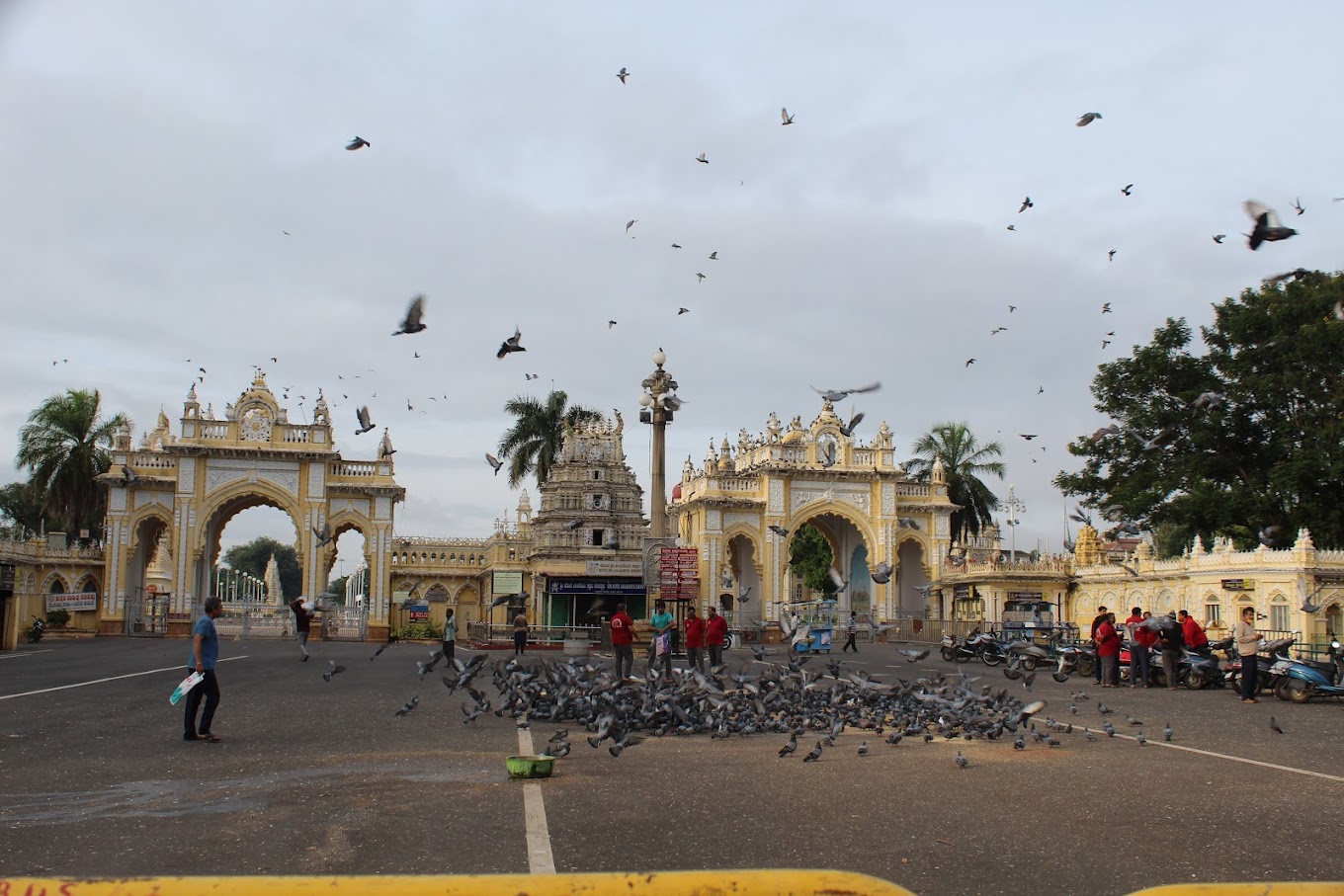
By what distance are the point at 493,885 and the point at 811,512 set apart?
54.0 m

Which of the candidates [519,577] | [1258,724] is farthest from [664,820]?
[519,577]

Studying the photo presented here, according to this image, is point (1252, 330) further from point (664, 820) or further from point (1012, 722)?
point (664, 820)

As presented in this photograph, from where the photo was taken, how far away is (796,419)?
58719 millimetres

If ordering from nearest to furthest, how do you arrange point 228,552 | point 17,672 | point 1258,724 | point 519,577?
point 1258,724 → point 17,672 → point 519,577 → point 228,552

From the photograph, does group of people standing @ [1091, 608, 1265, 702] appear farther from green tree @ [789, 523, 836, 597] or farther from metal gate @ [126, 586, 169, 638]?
green tree @ [789, 523, 836, 597]

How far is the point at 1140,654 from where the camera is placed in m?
23.2

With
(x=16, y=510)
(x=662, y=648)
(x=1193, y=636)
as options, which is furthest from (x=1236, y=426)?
(x=16, y=510)

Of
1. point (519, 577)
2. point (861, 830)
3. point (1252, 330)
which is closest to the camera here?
point (861, 830)

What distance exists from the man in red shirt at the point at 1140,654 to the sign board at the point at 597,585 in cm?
2768

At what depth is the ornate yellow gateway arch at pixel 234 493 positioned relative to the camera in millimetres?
49844

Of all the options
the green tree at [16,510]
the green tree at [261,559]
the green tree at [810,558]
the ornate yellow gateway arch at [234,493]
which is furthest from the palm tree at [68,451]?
the green tree at [261,559]

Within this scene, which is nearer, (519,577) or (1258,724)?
(1258,724)

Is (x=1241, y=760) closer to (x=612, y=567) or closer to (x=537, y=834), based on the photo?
(x=537, y=834)

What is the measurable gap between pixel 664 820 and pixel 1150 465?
40068 mm
